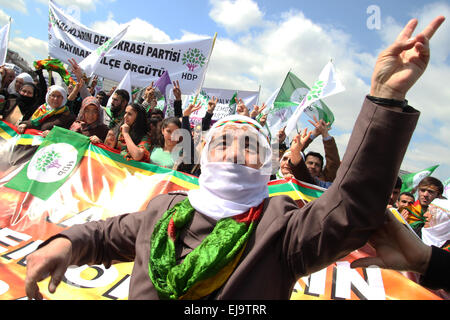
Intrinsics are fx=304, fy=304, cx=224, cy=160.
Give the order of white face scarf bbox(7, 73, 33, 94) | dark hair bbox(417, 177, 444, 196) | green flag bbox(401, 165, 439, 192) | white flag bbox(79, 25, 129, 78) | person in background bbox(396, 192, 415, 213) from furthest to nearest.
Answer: green flag bbox(401, 165, 439, 192)
white face scarf bbox(7, 73, 33, 94)
white flag bbox(79, 25, 129, 78)
person in background bbox(396, 192, 415, 213)
dark hair bbox(417, 177, 444, 196)

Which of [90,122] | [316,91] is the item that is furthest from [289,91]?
[90,122]

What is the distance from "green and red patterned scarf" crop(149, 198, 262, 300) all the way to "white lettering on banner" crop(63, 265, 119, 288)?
1.45 meters

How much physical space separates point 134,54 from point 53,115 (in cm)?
249

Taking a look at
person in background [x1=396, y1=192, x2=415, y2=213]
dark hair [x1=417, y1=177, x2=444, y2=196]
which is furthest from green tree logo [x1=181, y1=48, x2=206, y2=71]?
dark hair [x1=417, y1=177, x2=444, y2=196]

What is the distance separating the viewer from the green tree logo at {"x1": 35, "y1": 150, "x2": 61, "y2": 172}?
3727 mm

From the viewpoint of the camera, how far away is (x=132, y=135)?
4.02 metres

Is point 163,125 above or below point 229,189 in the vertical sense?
above

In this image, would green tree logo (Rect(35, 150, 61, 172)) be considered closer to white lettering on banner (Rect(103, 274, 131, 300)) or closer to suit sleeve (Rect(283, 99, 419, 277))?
white lettering on banner (Rect(103, 274, 131, 300))

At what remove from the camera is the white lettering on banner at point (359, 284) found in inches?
94.7

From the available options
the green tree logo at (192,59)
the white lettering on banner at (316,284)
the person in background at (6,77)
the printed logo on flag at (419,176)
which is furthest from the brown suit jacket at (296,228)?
the printed logo on flag at (419,176)

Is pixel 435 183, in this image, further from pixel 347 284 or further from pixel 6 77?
pixel 6 77

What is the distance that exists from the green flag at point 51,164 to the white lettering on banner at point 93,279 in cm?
141

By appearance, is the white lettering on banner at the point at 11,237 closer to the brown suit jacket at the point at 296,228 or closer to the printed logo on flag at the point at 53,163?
the printed logo on flag at the point at 53,163

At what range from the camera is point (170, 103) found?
7078 millimetres
